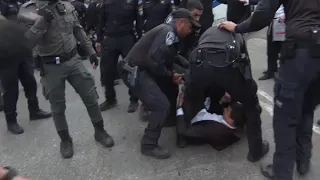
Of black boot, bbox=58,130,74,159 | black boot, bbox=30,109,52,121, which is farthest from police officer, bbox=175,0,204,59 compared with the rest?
black boot, bbox=30,109,52,121

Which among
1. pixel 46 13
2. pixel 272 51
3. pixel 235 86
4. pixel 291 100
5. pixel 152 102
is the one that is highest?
pixel 46 13

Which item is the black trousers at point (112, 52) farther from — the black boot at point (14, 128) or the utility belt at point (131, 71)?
the black boot at point (14, 128)

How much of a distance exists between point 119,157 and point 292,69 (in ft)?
6.61

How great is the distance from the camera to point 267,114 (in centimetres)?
472

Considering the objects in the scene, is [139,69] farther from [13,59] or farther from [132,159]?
[13,59]

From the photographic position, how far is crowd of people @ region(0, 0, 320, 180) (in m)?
2.83

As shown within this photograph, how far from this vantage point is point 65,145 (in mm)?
4137

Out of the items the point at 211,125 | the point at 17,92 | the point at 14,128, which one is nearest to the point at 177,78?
the point at 211,125

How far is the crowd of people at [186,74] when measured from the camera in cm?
283

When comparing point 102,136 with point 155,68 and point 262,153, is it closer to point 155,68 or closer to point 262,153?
point 155,68

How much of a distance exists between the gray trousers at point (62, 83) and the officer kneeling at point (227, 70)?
3.65 ft

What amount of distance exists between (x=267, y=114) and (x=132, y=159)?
1819 mm

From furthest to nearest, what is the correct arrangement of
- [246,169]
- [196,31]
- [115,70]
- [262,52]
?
[262,52], [115,70], [196,31], [246,169]

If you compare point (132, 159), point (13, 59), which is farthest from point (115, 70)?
point (13, 59)
